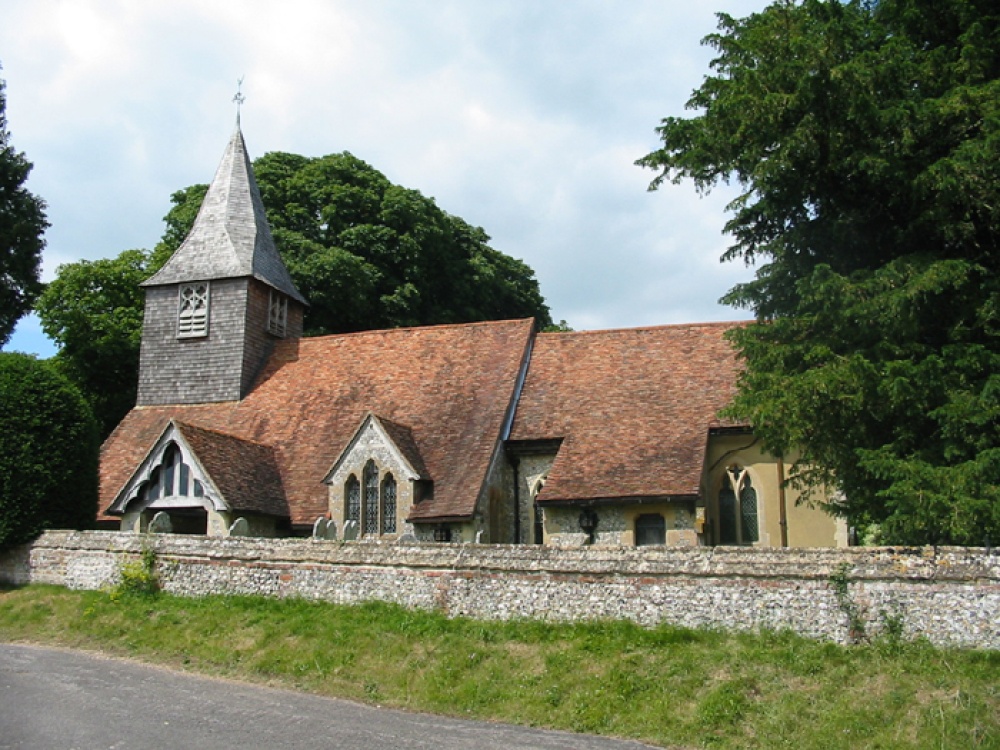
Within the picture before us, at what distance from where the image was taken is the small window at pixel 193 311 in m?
30.0

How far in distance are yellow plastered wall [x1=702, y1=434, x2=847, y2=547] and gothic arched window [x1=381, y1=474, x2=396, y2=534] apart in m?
7.01

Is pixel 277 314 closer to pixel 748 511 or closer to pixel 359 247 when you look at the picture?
pixel 359 247

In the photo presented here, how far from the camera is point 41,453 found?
68.9 feet

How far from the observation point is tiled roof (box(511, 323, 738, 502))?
2225 centimetres

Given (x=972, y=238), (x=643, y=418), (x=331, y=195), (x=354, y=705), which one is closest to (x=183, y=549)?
(x=354, y=705)

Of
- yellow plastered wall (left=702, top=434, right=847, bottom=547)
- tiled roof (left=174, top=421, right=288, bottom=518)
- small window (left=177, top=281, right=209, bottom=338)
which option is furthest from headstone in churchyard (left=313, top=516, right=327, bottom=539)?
small window (left=177, top=281, right=209, bottom=338)

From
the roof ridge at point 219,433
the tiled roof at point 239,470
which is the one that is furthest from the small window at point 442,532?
the roof ridge at point 219,433

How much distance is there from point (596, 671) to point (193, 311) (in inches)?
796

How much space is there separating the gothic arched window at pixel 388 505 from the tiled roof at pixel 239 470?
2.52m

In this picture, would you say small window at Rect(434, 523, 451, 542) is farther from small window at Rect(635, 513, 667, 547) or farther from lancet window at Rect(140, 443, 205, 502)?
lancet window at Rect(140, 443, 205, 502)

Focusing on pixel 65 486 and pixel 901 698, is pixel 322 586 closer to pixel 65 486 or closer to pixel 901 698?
pixel 65 486

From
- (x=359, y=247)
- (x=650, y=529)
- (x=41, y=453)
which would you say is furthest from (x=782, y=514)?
(x=359, y=247)

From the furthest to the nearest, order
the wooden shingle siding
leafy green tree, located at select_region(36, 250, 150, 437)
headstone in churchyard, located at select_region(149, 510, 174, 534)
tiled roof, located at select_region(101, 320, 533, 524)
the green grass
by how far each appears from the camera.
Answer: leafy green tree, located at select_region(36, 250, 150, 437) < the wooden shingle siding < tiled roof, located at select_region(101, 320, 533, 524) < headstone in churchyard, located at select_region(149, 510, 174, 534) < the green grass

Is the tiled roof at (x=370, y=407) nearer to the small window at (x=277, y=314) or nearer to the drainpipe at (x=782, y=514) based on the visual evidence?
the small window at (x=277, y=314)
